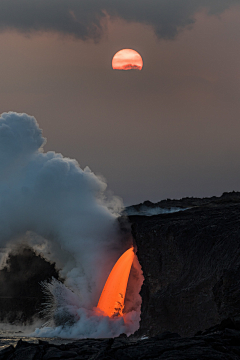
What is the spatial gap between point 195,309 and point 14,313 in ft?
105

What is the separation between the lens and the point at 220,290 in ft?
84.4

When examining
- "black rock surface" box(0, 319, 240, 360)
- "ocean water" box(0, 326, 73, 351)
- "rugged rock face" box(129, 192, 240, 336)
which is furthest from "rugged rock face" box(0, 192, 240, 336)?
"ocean water" box(0, 326, 73, 351)

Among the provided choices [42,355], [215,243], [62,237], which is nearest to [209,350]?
[42,355]

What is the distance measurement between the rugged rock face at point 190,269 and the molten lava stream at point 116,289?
5.55m

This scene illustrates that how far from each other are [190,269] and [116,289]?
543 inches

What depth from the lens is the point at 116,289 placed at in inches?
1827

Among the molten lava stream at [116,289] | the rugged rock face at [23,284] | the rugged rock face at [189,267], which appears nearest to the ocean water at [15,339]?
the rugged rock face at [23,284]

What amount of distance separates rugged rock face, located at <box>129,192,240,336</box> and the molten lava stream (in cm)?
555

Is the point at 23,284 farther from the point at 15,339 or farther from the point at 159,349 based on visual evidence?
the point at 159,349

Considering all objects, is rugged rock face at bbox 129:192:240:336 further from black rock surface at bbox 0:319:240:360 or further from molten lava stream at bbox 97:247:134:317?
molten lava stream at bbox 97:247:134:317

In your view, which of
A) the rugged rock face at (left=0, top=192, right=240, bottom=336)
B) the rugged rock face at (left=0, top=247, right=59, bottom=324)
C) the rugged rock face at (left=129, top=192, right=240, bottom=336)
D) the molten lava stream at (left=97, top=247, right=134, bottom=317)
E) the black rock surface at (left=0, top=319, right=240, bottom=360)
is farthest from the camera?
the rugged rock face at (left=0, top=247, right=59, bottom=324)

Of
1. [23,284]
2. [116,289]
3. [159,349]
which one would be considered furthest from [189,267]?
[23,284]

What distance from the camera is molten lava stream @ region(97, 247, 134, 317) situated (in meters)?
45.7

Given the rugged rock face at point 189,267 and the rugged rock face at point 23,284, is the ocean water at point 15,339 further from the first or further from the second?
the rugged rock face at point 189,267
